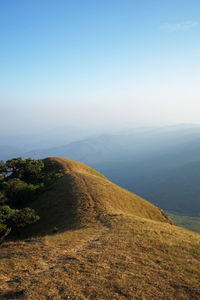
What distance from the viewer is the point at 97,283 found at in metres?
13.7

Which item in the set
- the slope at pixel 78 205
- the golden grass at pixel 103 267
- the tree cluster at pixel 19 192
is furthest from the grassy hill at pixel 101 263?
the tree cluster at pixel 19 192

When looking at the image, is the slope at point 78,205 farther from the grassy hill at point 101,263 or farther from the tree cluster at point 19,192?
the tree cluster at point 19,192

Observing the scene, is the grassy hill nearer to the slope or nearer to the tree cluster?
the slope

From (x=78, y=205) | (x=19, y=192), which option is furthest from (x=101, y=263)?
(x=19, y=192)

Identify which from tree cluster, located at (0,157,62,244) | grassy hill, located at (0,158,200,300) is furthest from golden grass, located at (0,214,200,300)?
tree cluster, located at (0,157,62,244)

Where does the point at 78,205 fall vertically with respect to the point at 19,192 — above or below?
below

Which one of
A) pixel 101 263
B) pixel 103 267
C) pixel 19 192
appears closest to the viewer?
pixel 103 267

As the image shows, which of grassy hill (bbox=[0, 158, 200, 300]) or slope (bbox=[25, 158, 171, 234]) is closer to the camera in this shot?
grassy hill (bbox=[0, 158, 200, 300])

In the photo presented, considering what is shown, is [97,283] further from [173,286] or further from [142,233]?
[142,233]

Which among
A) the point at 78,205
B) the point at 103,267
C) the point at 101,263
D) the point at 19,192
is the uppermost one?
the point at 103,267

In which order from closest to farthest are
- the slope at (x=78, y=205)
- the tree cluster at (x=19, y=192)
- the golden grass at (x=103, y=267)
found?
the golden grass at (x=103, y=267), the slope at (x=78, y=205), the tree cluster at (x=19, y=192)

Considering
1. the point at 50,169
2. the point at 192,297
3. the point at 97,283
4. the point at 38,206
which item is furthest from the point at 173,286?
the point at 50,169

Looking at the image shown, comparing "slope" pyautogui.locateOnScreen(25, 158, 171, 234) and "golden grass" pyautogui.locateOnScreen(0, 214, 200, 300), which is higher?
"golden grass" pyautogui.locateOnScreen(0, 214, 200, 300)

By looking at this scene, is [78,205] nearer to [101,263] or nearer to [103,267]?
[101,263]
